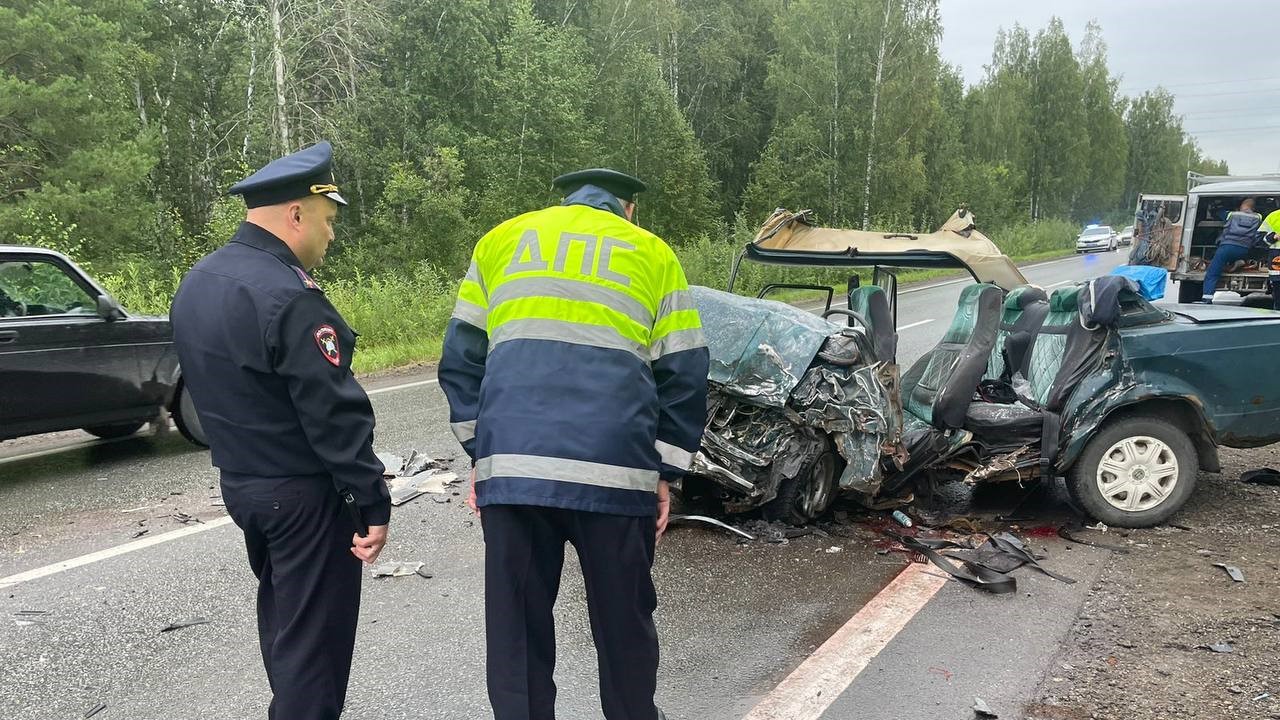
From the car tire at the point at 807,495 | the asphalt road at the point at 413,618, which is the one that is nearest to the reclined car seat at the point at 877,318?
the car tire at the point at 807,495

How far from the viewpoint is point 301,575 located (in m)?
2.34

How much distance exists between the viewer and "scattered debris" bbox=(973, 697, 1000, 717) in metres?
2.99

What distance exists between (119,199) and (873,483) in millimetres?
21507

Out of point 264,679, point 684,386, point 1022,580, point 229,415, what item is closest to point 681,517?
point 1022,580

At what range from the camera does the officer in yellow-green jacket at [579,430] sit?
223 centimetres

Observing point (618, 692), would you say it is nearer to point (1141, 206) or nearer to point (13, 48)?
point (1141, 206)

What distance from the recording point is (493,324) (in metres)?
2.39

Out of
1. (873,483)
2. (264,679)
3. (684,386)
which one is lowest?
(264,679)

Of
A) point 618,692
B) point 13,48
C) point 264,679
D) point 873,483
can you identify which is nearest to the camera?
point 618,692

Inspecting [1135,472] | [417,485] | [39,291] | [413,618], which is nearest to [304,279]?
[413,618]

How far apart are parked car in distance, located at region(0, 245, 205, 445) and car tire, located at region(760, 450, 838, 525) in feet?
13.1

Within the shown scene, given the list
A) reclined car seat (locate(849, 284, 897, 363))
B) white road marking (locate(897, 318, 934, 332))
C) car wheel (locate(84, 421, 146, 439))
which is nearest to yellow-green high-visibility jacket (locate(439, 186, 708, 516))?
reclined car seat (locate(849, 284, 897, 363))

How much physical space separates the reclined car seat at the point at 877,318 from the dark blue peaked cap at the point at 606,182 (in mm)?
2749

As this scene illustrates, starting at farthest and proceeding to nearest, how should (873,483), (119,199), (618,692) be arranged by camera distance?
(119,199) → (873,483) → (618,692)
